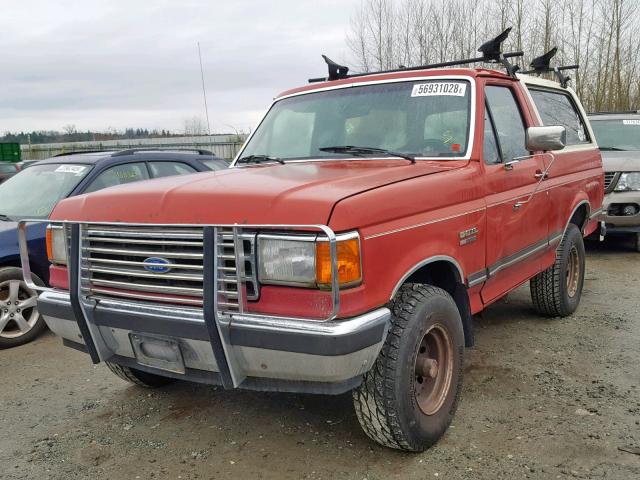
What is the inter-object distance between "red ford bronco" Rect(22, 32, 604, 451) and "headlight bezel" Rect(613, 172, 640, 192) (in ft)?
15.2

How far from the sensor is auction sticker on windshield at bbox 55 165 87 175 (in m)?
5.68

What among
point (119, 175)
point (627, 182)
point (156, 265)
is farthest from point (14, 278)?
point (627, 182)

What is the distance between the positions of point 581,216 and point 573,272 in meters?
0.55

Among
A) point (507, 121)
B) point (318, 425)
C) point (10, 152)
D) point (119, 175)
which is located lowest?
point (318, 425)

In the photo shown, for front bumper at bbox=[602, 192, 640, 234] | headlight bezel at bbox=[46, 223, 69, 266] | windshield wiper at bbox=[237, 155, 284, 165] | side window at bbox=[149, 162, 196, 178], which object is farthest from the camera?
front bumper at bbox=[602, 192, 640, 234]

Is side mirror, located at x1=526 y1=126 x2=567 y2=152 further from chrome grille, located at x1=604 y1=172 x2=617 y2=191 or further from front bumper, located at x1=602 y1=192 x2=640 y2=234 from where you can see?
chrome grille, located at x1=604 y1=172 x2=617 y2=191

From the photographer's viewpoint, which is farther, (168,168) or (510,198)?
(168,168)

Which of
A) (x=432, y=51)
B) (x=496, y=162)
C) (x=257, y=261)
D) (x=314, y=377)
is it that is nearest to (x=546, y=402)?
(x=496, y=162)

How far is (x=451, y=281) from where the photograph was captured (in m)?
3.39

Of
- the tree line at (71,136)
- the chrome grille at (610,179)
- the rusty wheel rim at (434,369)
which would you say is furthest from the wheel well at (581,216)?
the tree line at (71,136)

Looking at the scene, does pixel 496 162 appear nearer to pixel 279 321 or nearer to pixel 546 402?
pixel 546 402

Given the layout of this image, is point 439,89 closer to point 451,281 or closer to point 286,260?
point 451,281

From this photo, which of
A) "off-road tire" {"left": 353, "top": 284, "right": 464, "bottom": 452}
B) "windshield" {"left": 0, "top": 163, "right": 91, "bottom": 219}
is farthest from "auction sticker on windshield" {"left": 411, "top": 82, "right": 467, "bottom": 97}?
"windshield" {"left": 0, "top": 163, "right": 91, "bottom": 219}

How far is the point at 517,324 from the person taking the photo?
5.22 metres
